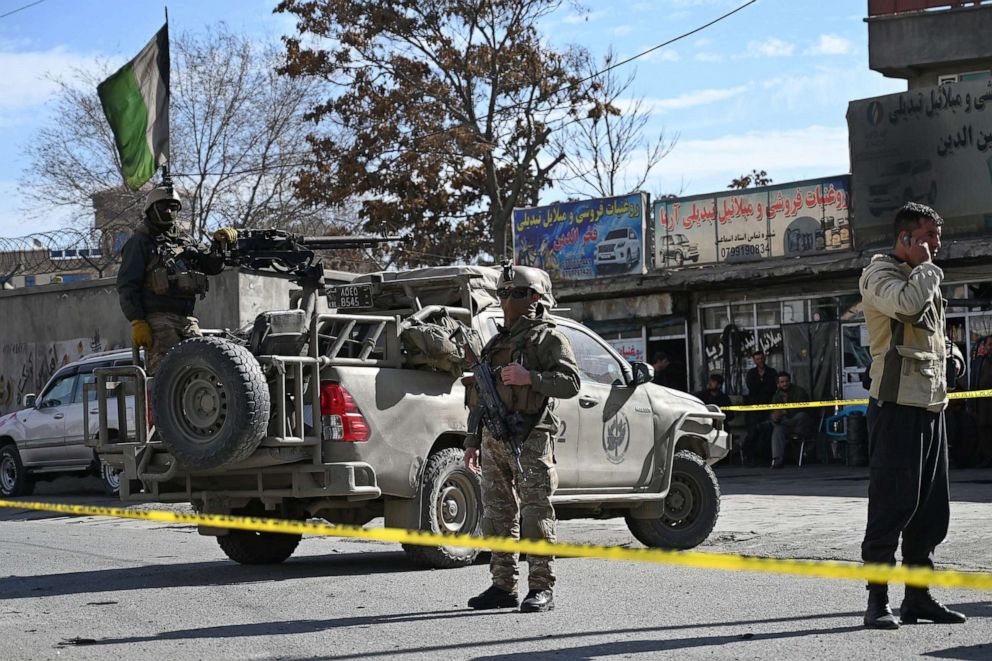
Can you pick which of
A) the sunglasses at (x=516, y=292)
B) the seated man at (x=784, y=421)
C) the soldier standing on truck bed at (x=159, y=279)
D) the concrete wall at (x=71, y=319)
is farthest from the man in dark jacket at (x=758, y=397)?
the sunglasses at (x=516, y=292)

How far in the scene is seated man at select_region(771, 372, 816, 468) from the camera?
67.8ft

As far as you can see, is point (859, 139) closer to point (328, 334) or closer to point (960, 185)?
point (960, 185)

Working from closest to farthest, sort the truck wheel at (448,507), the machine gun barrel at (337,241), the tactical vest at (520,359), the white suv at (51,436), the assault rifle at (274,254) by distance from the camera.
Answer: the tactical vest at (520,359) → the truck wheel at (448,507) → the assault rifle at (274,254) → the machine gun barrel at (337,241) → the white suv at (51,436)

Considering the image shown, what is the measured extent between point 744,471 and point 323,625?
567 inches

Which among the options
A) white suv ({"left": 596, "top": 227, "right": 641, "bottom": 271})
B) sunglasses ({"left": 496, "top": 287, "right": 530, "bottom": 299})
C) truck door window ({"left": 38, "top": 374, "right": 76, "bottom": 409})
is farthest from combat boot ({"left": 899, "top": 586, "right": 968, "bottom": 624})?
white suv ({"left": 596, "top": 227, "right": 641, "bottom": 271})

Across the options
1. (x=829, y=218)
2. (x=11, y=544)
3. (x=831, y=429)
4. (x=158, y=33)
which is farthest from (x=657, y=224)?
(x=11, y=544)

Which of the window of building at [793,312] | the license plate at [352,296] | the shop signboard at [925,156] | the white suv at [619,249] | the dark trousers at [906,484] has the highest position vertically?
the shop signboard at [925,156]

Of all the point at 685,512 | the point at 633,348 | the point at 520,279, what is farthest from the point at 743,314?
the point at 520,279

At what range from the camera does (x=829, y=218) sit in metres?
21.2

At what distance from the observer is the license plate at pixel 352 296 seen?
33.7 ft

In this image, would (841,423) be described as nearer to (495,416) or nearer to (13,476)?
(13,476)

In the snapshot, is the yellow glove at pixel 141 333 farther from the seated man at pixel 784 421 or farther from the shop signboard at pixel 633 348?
the shop signboard at pixel 633 348

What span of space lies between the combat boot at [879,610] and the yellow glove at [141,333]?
226 inches

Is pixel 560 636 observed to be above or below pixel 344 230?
below
